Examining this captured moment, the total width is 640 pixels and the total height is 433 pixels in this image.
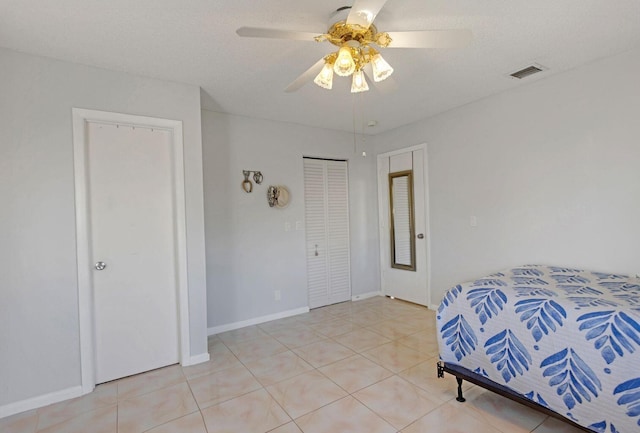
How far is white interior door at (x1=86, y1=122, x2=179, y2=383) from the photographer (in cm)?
252

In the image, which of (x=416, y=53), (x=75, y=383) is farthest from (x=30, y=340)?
(x=416, y=53)

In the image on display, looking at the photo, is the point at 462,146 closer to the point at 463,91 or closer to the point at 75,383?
the point at 463,91

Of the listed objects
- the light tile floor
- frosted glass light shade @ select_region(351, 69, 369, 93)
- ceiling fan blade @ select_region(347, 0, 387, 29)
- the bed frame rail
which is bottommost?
the light tile floor

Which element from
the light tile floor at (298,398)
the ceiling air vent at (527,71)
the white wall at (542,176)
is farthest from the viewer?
the ceiling air vent at (527,71)

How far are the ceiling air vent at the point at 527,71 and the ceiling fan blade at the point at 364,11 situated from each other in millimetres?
1892

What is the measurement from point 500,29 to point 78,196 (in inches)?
125

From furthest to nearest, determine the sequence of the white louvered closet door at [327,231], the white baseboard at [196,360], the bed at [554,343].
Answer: the white louvered closet door at [327,231], the white baseboard at [196,360], the bed at [554,343]

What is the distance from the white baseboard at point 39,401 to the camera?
2121 millimetres

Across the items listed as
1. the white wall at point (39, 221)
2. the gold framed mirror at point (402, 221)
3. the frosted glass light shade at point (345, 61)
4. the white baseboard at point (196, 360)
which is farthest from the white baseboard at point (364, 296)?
the frosted glass light shade at point (345, 61)

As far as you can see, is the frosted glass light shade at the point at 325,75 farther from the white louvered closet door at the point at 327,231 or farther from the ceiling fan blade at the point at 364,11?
the white louvered closet door at the point at 327,231

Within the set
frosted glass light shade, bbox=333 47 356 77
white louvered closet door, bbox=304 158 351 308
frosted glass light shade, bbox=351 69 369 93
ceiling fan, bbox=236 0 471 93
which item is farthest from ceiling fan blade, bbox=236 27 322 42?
white louvered closet door, bbox=304 158 351 308

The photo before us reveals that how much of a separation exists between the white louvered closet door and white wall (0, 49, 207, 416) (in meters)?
2.42

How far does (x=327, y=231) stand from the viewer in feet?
14.3

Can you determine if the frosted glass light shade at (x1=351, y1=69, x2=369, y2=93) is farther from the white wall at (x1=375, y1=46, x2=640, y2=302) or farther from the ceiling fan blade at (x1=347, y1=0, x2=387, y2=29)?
the white wall at (x1=375, y1=46, x2=640, y2=302)
